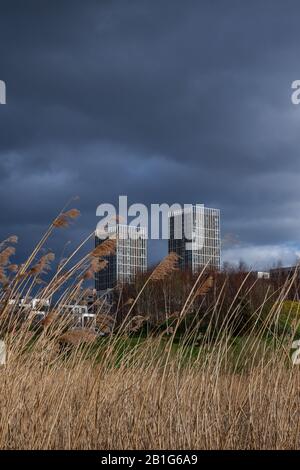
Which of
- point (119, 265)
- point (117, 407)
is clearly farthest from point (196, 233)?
point (117, 407)

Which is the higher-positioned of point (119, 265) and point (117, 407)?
point (119, 265)

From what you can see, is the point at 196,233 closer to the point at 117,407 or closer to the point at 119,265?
the point at 119,265

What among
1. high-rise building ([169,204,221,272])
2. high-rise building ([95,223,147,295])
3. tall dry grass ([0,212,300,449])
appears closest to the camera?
tall dry grass ([0,212,300,449])

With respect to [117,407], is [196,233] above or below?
above

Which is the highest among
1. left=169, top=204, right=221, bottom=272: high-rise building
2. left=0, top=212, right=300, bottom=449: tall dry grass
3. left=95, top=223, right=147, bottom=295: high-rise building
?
left=169, top=204, right=221, bottom=272: high-rise building

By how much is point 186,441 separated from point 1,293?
157 centimetres

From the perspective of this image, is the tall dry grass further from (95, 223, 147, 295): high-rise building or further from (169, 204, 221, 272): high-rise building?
(169, 204, 221, 272): high-rise building

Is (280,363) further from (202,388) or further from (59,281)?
(59,281)

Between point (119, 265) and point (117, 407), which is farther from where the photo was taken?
point (119, 265)

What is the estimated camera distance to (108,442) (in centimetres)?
423

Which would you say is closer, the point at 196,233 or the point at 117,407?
the point at 117,407

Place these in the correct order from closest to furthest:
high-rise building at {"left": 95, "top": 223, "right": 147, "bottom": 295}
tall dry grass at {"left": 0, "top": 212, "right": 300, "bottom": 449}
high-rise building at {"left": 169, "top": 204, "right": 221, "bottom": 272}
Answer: tall dry grass at {"left": 0, "top": 212, "right": 300, "bottom": 449} → high-rise building at {"left": 95, "top": 223, "right": 147, "bottom": 295} → high-rise building at {"left": 169, "top": 204, "right": 221, "bottom": 272}

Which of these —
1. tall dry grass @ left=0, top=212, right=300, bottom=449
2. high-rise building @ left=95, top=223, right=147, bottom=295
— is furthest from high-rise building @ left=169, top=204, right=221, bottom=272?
tall dry grass @ left=0, top=212, right=300, bottom=449

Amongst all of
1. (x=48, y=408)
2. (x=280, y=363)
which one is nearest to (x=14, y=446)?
(x=48, y=408)
